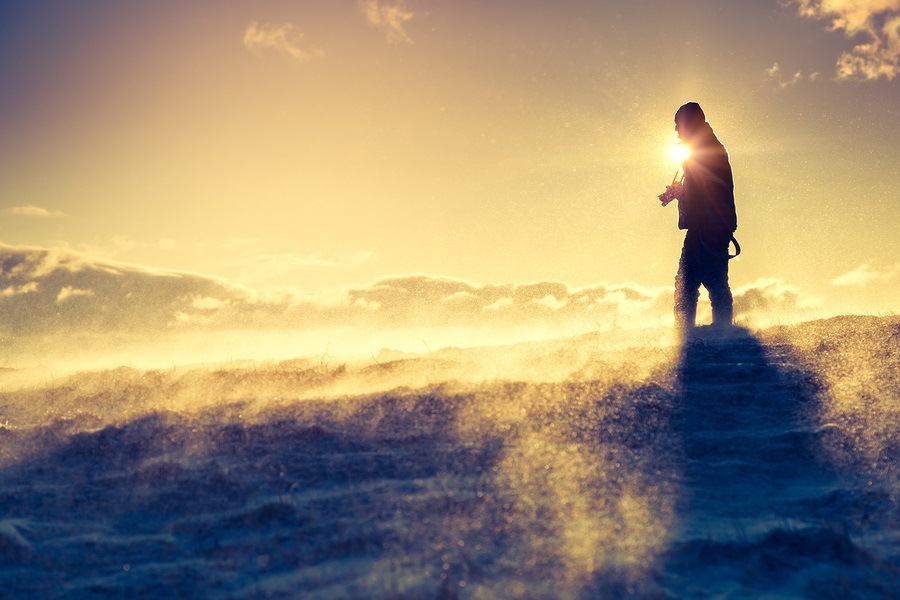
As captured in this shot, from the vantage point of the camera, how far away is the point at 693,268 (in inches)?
391

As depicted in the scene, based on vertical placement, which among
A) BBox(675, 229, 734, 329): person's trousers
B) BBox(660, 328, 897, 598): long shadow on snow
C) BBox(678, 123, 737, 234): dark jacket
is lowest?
BBox(660, 328, 897, 598): long shadow on snow

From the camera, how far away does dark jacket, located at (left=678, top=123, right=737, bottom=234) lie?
9875 mm

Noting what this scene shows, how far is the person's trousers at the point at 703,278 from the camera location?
981 centimetres

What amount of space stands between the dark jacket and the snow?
236cm

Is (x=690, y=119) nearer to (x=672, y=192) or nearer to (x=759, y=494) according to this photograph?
(x=672, y=192)

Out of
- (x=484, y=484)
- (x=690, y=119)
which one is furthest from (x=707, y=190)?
(x=484, y=484)

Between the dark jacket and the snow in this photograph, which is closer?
the snow

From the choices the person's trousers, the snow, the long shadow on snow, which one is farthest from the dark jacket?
the long shadow on snow

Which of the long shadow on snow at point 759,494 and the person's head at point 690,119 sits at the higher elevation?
the person's head at point 690,119

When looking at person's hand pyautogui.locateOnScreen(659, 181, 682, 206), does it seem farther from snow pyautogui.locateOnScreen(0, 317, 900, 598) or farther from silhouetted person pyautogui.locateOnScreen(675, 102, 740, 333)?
snow pyautogui.locateOnScreen(0, 317, 900, 598)

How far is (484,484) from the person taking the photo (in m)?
A: 5.15

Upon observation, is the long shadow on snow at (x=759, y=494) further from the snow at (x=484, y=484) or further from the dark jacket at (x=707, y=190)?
the dark jacket at (x=707, y=190)

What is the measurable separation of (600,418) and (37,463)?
4.25m

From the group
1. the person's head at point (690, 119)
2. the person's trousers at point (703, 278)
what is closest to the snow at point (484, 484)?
the person's trousers at point (703, 278)
